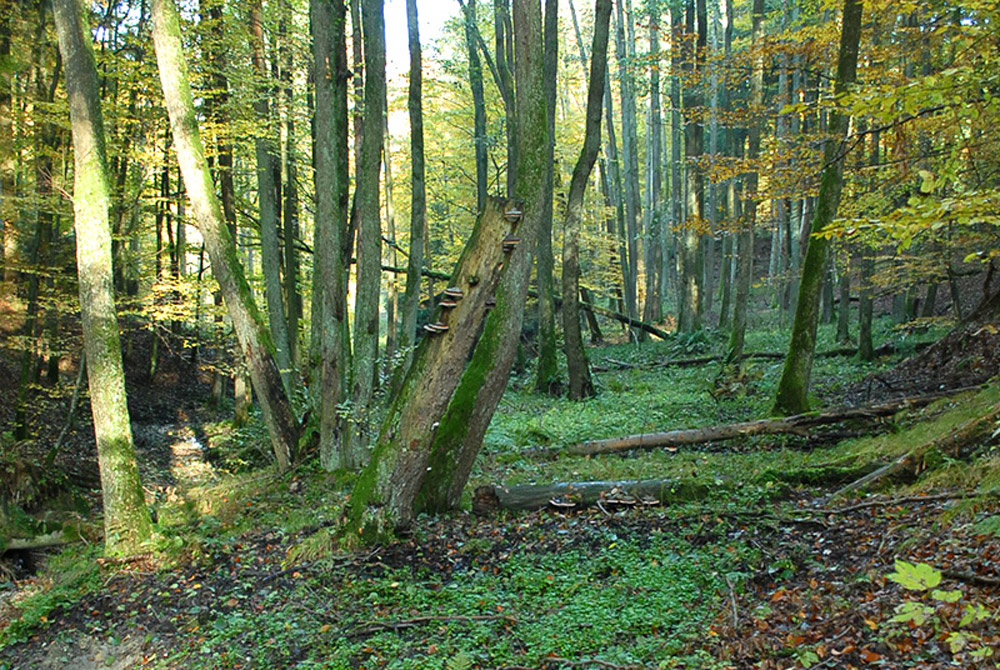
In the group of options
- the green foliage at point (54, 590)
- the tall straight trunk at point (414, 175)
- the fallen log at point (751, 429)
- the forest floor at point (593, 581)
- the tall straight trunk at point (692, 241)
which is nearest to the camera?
the forest floor at point (593, 581)

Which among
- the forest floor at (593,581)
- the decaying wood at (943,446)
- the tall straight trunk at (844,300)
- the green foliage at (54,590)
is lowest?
the green foliage at (54,590)

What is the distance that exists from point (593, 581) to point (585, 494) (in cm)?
167

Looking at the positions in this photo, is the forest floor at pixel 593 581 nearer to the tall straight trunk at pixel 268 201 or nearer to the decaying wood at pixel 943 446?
the decaying wood at pixel 943 446

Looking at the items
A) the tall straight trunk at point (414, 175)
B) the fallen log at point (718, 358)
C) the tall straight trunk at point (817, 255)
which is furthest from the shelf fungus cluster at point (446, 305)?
the fallen log at point (718, 358)

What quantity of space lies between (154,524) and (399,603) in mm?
3712

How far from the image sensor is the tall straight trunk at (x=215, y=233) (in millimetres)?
8281

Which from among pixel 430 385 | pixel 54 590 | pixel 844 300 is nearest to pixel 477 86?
pixel 844 300

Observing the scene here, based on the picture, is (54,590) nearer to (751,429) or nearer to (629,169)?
(751,429)

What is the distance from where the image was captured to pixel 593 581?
5441 mm

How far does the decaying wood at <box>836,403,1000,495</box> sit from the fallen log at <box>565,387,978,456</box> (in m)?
2.56

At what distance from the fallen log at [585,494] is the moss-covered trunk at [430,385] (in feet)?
3.36

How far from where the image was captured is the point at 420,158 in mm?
13289

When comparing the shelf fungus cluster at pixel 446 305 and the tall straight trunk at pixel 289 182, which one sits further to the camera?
the tall straight trunk at pixel 289 182

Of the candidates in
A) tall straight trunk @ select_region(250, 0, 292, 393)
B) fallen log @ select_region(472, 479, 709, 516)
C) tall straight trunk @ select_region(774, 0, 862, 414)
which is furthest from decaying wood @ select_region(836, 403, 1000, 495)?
tall straight trunk @ select_region(250, 0, 292, 393)
